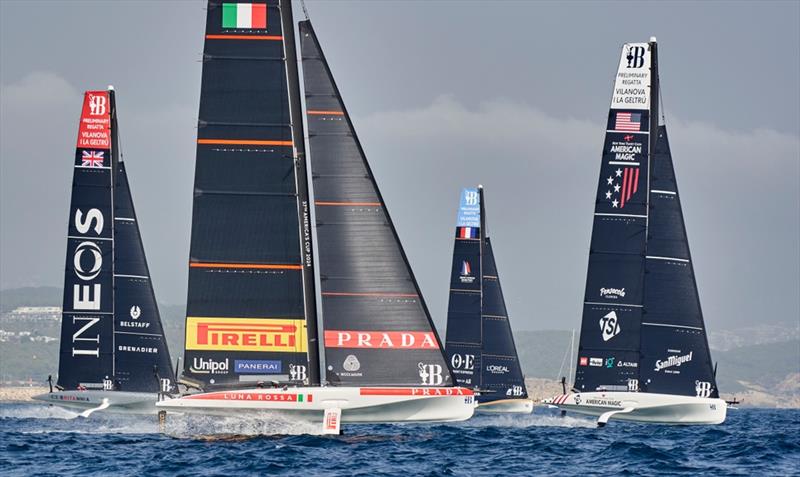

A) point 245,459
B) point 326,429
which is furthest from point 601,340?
point 245,459

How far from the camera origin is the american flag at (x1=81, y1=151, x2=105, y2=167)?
48.3 meters

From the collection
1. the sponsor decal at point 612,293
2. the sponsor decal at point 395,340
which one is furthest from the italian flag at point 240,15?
the sponsor decal at point 612,293

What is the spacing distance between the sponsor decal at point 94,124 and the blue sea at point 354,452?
11.4m

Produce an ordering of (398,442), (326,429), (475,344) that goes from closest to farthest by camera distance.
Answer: (326,429), (398,442), (475,344)

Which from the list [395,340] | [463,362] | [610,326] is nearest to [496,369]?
[463,362]

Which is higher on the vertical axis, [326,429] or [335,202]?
[335,202]

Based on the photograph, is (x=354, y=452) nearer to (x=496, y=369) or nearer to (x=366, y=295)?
(x=366, y=295)

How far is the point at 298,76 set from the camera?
3303 cm

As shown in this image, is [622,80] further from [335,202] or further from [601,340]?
[335,202]

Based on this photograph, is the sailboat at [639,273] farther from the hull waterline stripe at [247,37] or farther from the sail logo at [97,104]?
the sail logo at [97,104]

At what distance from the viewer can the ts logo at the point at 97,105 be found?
4909 centimetres

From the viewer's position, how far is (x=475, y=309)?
207ft

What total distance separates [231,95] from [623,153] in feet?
52.8

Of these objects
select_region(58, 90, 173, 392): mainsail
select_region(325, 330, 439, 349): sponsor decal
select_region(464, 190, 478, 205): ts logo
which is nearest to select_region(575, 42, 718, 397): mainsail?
select_region(325, 330, 439, 349): sponsor decal
